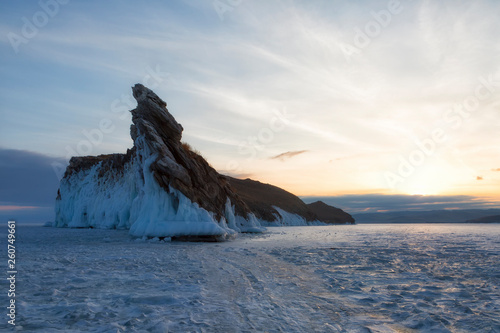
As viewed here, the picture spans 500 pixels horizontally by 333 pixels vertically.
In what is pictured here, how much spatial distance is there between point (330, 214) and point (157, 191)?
139 m

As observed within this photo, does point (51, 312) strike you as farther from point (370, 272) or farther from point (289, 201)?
point (289, 201)

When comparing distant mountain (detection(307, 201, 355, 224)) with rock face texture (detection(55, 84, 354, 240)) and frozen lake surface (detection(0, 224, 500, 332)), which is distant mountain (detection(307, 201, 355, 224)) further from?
frozen lake surface (detection(0, 224, 500, 332))

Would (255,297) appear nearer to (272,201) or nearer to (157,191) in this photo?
(157,191)

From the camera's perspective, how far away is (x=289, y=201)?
12212 centimetres

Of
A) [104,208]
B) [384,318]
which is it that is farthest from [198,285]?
[104,208]

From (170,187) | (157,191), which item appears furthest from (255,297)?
(157,191)

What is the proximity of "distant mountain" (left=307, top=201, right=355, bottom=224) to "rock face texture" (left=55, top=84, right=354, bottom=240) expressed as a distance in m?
104

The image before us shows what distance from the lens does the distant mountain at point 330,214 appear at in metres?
152

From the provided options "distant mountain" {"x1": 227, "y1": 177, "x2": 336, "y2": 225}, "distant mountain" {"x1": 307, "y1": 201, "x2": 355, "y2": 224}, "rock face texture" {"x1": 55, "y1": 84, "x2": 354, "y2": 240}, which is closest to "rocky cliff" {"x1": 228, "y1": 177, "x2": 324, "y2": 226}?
"distant mountain" {"x1": 227, "y1": 177, "x2": 336, "y2": 225}

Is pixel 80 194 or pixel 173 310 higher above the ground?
pixel 80 194

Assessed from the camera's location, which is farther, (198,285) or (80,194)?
(80,194)

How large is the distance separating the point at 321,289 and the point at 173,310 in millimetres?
3925

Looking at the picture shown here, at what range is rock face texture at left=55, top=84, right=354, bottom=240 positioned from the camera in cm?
2658

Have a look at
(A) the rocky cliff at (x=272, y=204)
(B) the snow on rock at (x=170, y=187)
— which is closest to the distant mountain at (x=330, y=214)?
(A) the rocky cliff at (x=272, y=204)
